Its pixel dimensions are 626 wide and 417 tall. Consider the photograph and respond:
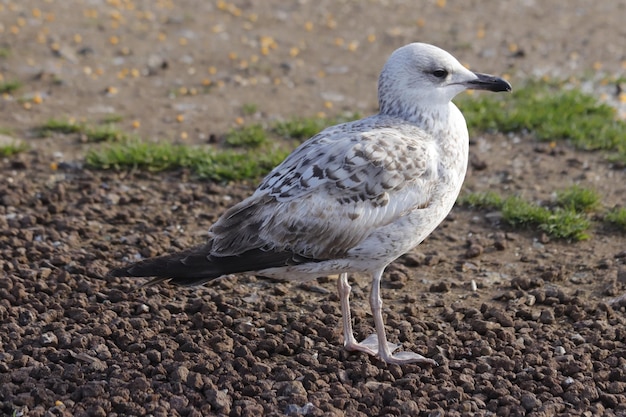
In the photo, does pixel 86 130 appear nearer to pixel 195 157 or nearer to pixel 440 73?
pixel 195 157

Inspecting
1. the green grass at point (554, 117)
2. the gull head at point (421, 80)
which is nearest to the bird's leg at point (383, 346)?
the gull head at point (421, 80)

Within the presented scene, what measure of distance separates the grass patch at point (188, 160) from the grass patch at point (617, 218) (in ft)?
8.69

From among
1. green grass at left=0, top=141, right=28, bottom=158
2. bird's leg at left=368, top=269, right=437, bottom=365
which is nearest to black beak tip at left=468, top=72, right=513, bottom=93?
bird's leg at left=368, top=269, right=437, bottom=365

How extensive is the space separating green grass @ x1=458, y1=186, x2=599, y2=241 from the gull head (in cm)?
172

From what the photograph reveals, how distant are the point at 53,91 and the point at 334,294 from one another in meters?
4.68

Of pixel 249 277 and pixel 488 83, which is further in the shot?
pixel 249 277

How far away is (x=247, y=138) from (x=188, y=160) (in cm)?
75

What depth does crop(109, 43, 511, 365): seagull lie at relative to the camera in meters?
Result: 5.07

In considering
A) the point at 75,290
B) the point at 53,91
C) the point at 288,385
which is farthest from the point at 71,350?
the point at 53,91

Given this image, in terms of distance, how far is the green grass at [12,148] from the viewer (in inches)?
317

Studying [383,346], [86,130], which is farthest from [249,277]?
[86,130]

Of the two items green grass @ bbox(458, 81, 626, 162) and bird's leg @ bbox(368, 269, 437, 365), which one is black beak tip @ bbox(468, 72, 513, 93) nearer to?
bird's leg @ bbox(368, 269, 437, 365)

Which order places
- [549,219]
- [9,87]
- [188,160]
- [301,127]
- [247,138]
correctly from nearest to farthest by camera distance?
[549,219]
[188,160]
[247,138]
[301,127]
[9,87]

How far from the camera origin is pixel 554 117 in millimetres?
8812
